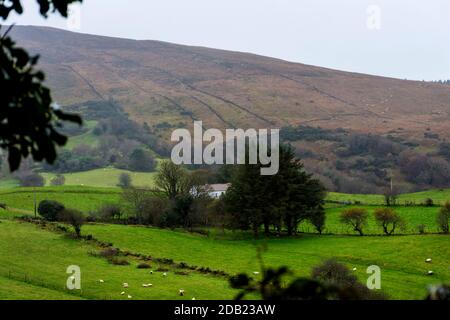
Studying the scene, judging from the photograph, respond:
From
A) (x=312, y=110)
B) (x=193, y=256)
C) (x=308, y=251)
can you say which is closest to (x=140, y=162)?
(x=308, y=251)

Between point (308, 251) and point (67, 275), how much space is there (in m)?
23.1

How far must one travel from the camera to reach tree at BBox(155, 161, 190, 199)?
71.1m

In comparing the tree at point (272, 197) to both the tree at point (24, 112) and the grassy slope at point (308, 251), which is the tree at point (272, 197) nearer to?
the grassy slope at point (308, 251)

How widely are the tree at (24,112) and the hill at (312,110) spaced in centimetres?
10054

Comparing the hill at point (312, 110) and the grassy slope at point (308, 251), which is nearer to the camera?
the grassy slope at point (308, 251)

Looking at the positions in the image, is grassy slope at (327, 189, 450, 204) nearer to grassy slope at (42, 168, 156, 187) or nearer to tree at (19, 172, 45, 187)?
grassy slope at (42, 168, 156, 187)

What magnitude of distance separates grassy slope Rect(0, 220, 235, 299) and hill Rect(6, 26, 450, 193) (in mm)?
65898

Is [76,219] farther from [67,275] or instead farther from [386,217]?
[386,217]

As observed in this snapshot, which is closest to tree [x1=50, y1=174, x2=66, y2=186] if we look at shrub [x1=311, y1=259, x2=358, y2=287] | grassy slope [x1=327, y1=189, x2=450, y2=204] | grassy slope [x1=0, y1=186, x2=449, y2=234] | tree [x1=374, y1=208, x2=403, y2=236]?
grassy slope [x1=0, y1=186, x2=449, y2=234]

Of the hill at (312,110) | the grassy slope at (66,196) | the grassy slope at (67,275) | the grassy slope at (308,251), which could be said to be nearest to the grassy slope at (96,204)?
the grassy slope at (66,196)

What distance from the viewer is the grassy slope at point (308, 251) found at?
138ft

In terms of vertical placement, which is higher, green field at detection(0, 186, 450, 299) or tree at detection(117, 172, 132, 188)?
tree at detection(117, 172, 132, 188)

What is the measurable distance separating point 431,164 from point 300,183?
5987 centimetres
